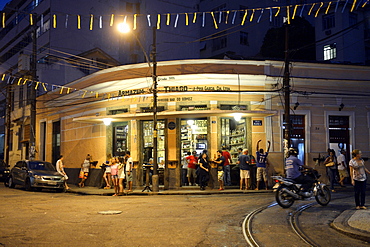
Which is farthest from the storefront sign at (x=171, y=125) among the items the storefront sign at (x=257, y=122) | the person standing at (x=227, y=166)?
the storefront sign at (x=257, y=122)

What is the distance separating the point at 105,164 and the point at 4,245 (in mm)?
13490

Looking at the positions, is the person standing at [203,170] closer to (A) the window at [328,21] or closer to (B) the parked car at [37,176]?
(B) the parked car at [37,176]

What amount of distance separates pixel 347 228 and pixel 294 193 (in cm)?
329

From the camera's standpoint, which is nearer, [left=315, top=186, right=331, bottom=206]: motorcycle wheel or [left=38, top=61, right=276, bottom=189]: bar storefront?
[left=315, top=186, right=331, bottom=206]: motorcycle wheel

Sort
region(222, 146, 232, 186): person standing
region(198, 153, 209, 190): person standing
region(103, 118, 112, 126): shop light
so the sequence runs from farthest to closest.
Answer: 1. region(103, 118, 112, 126): shop light
2. region(222, 146, 232, 186): person standing
3. region(198, 153, 209, 190): person standing

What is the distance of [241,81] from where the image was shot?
20469 mm

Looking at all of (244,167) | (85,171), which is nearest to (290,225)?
(244,167)

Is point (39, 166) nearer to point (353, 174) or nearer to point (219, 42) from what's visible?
point (353, 174)

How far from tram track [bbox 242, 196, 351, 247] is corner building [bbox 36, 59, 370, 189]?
300 inches

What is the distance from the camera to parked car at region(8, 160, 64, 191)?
18938 millimetres

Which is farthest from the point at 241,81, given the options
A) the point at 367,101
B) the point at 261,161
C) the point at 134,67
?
the point at 367,101

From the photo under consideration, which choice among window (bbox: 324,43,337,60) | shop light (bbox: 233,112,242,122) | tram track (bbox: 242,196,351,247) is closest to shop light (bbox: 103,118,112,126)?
shop light (bbox: 233,112,242,122)

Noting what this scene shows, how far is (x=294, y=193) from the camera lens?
466 inches

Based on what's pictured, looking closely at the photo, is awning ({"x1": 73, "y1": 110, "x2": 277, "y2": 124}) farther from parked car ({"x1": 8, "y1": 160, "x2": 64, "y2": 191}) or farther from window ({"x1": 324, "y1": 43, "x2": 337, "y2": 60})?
window ({"x1": 324, "y1": 43, "x2": 337, "y2": 60})
